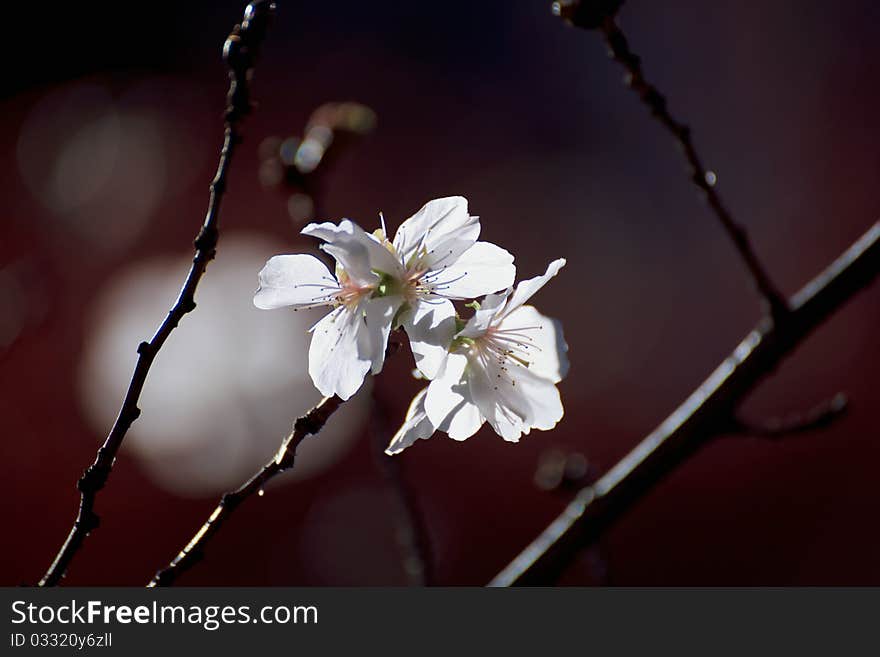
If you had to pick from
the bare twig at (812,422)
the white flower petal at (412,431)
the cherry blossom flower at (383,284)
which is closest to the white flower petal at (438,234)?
the cherry blossom flower at (383,284)

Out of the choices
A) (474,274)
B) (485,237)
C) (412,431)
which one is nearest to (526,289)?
(474,274)

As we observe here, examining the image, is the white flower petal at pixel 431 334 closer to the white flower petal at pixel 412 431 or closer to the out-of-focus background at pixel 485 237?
the white flower petal at pixel 412 431

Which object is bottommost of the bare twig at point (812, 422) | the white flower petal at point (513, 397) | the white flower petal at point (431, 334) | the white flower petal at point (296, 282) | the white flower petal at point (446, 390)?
the bare twig at point (812, 422)

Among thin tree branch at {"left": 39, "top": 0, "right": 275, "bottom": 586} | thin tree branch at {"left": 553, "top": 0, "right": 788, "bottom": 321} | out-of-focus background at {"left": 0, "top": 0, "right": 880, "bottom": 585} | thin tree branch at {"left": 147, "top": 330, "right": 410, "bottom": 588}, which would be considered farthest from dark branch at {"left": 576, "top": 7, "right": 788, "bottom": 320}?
out-of-focus background at {"left": 0, "top": 0, "right": 880, "bottom": 585}

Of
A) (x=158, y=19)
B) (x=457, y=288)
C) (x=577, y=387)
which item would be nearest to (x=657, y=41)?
(x=577, y=387)

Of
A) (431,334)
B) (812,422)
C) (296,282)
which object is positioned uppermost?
(296,282)

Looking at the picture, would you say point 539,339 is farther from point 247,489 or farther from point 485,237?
point 485,237
